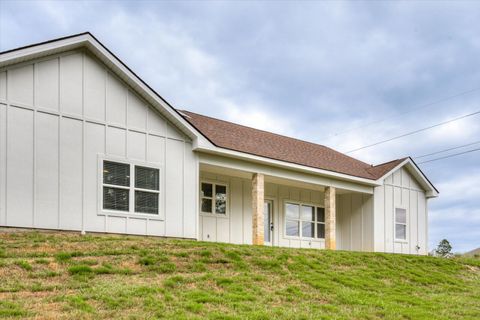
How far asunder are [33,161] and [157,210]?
3837mm

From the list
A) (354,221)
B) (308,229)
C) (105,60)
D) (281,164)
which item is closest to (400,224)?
(354,221)

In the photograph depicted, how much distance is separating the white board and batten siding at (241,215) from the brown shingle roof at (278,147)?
1.56 m

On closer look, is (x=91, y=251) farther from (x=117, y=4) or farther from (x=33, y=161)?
(x=117, y=4)

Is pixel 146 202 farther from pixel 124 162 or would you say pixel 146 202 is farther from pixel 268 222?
Answer: pixel 268 222

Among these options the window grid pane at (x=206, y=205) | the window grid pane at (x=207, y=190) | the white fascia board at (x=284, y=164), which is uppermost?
the white fascia board at (x=284, y=164)

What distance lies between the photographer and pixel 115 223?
1448 centimetres

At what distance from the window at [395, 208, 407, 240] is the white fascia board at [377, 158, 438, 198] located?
5.31 feet

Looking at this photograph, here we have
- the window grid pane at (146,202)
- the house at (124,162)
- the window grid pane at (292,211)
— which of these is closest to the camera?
the house at (124,162)

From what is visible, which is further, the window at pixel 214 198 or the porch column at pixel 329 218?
the porch column at pixel 329 218

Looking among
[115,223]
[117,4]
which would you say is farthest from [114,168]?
[117,4]

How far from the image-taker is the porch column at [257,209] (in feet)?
58.4

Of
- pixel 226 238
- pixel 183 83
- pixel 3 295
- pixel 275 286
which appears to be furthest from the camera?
pixel 183 83

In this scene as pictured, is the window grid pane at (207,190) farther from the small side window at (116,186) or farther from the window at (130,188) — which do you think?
the small side window at (116,186)

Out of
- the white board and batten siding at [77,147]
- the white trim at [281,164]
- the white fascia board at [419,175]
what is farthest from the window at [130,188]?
the white fascia board at [419,175]
